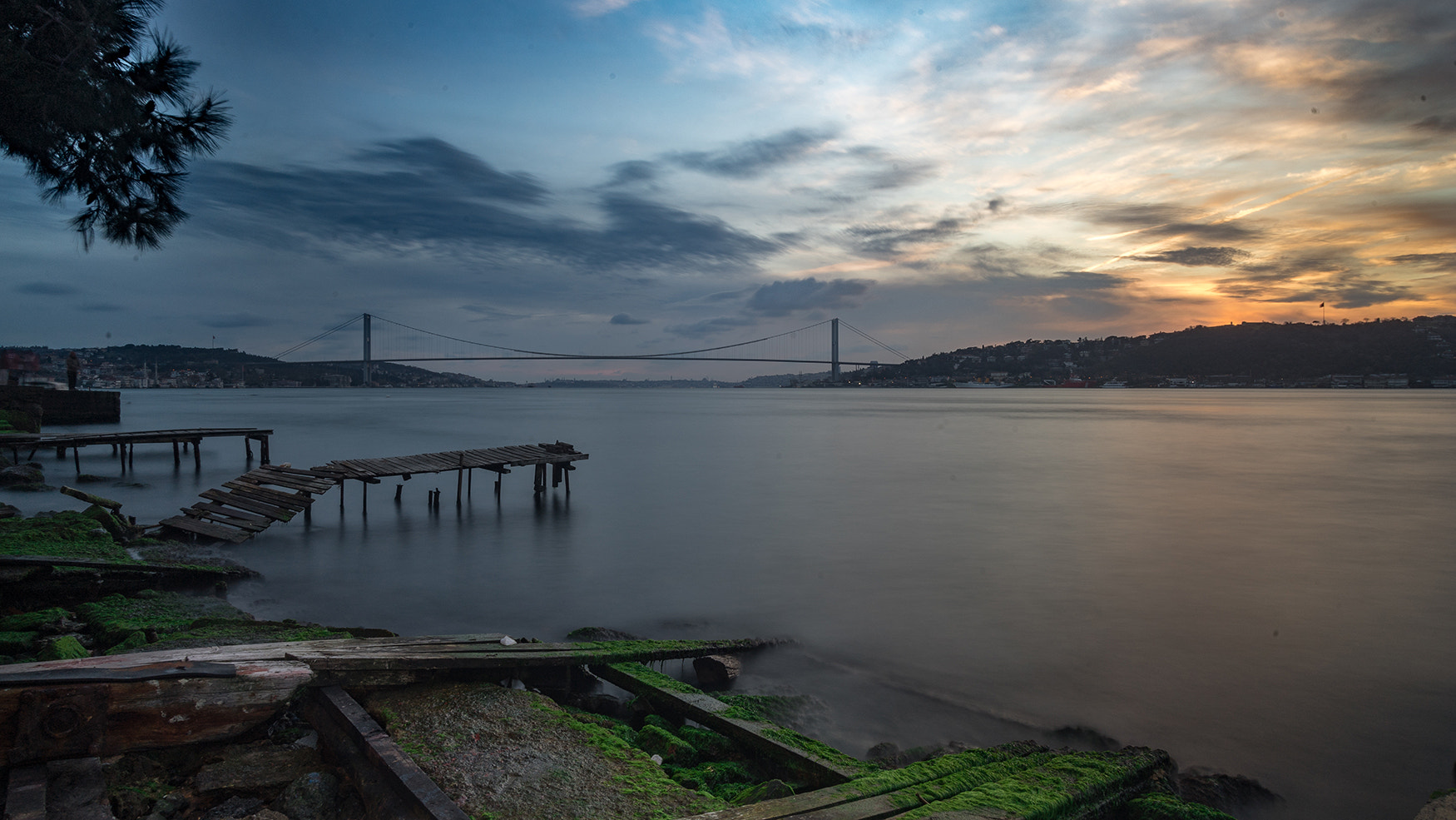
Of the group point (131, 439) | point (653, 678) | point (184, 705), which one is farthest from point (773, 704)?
point (131, 439)

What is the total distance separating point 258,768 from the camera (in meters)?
3.24

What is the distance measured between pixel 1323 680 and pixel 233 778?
25.4 ft

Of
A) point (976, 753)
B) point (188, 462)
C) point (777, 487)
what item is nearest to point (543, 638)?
point (976, 753)

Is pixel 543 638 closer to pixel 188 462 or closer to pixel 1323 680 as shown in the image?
pixel 1323 680

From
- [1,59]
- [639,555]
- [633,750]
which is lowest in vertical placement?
[639,555]

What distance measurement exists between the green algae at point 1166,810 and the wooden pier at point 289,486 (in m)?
10.5

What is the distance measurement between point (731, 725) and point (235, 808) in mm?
2193

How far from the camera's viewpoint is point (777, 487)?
1952 centimetres

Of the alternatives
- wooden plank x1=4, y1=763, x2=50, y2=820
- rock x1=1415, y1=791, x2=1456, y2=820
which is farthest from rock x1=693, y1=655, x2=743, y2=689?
rock x1=1415, y1=791, x2=1456, y2=820

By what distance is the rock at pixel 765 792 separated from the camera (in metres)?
3.35

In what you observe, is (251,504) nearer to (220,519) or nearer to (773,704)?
(220,519)

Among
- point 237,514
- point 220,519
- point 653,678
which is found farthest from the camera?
point 237,514

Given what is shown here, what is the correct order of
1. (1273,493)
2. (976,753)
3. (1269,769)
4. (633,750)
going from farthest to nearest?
(1273,493) < (1269,769) < (976,753) < (633,750)

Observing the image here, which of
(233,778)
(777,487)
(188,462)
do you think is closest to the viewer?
(233,778)
